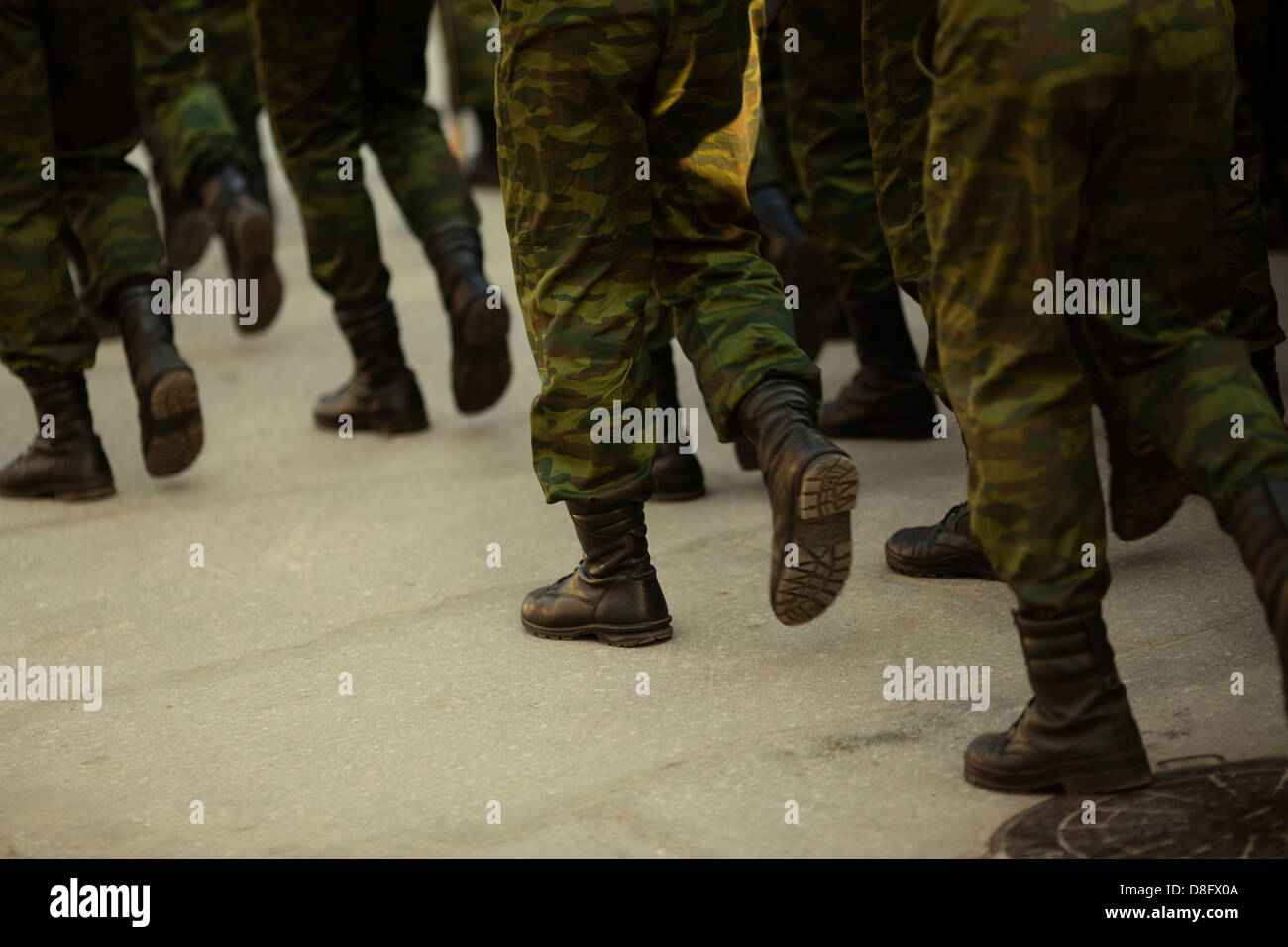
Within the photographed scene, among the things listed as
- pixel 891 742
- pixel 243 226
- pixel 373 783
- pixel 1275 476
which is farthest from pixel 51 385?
pixel 1275 476

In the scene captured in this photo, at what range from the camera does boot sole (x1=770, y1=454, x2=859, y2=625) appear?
8.06 ft

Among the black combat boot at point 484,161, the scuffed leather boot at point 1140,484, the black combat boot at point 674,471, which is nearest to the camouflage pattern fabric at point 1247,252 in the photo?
the scuffed leather boot at point 1140,484

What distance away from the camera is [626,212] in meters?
2.73

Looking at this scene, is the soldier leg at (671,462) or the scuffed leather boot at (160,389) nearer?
the soldier leg at (671,462)

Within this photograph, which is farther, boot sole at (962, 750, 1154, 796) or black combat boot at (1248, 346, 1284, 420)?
black combat boot at (1248, 346, 1284, 420)

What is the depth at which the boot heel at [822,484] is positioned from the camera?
2453mm

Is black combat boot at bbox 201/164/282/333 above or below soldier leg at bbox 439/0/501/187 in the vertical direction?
below

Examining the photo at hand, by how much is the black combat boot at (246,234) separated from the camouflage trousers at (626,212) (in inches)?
79.4

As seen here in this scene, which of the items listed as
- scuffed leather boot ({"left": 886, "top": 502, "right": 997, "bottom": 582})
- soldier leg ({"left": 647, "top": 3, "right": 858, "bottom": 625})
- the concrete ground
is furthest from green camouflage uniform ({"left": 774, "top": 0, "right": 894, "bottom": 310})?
scuffed leather boot ({"left": 886, "top": 502, "right": 997, "bottom": 582})

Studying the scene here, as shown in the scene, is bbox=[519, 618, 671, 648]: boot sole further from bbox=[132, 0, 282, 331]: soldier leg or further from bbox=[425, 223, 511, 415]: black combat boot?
bbox=[132, 0, 282, 331]: soldier leg

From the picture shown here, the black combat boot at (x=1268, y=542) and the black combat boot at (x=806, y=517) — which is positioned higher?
the black combat boot at (x=1268, y=542)

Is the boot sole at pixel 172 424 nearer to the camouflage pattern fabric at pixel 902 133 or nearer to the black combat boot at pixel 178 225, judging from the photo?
the black combat boot at pixel 178 225

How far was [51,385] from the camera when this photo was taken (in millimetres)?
3912

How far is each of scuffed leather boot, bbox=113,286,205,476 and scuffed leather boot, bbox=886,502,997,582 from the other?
1.80 metres
